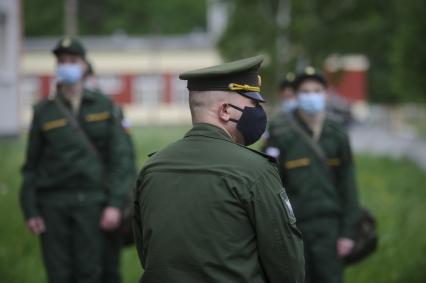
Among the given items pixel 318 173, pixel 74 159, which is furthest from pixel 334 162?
pixel 74 159

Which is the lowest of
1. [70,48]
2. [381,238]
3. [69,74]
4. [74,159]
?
[381,238]

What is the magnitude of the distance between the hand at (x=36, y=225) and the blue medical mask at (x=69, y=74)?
1.00m

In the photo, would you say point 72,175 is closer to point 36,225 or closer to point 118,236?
point 36,225

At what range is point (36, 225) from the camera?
241 inches

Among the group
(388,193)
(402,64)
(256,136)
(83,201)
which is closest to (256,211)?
(256,136)

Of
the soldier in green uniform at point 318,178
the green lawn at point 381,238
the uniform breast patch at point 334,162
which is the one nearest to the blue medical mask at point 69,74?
the soldier in green uniform at point 318,178

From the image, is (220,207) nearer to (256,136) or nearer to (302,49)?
(256,136)

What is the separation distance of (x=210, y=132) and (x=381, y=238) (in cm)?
664

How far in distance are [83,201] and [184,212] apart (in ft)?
9.69

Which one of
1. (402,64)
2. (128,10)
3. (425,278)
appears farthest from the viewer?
(128,10)

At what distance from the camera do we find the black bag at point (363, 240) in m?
6.44

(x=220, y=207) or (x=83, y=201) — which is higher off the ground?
(x=220, y=207)

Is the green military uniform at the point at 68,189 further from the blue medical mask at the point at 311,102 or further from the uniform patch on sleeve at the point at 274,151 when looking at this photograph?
the blue medical mask at the point at 311,102

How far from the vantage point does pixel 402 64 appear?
50.1 feet
